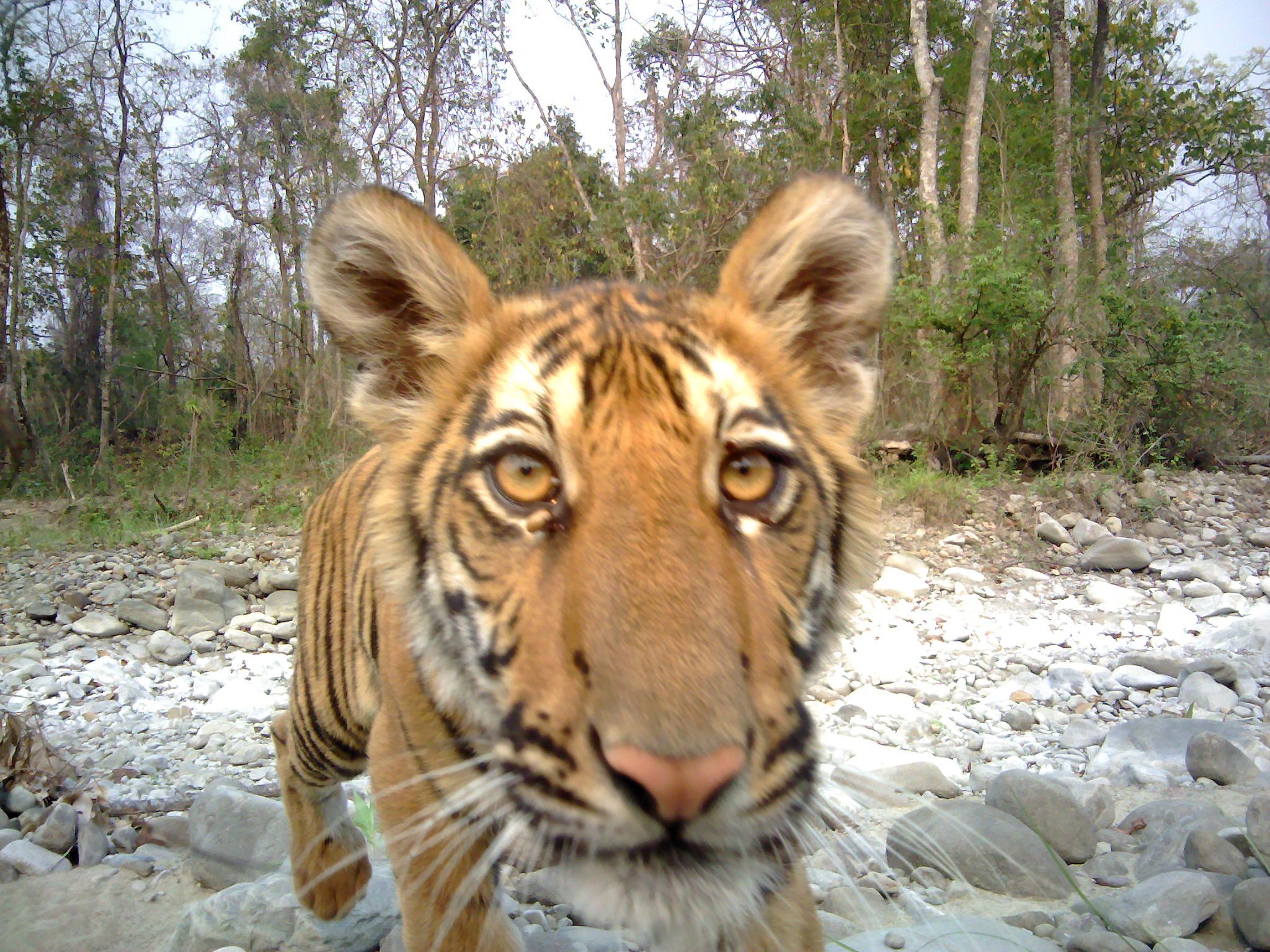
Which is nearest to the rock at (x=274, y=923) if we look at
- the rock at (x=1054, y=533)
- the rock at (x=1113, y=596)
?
the rock at (x=1113, y=596)

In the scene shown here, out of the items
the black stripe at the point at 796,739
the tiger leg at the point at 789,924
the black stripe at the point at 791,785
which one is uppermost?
the black stripe at the point at 796,739

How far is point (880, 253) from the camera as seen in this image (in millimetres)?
2291

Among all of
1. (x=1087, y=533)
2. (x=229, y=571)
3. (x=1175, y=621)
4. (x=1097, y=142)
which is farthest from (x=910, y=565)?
(x=1097, y=142)

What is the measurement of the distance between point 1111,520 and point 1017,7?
12.7m

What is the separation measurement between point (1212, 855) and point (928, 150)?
1385cm

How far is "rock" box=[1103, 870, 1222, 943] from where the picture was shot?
2277 millimetres

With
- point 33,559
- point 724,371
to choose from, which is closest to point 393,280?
point 724,371

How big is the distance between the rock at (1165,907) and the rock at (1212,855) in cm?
12

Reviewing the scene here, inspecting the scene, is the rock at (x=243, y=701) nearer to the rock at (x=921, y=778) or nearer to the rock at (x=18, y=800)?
the rock at (x=18, y=800)

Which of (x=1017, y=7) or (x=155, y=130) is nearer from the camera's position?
(x=155, y=130)

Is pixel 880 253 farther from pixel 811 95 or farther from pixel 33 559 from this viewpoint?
pixel 811 95

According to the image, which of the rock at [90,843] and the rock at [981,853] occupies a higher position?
the rock at [981,853]

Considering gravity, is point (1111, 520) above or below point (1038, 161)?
below

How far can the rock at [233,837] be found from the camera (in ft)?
10.3
